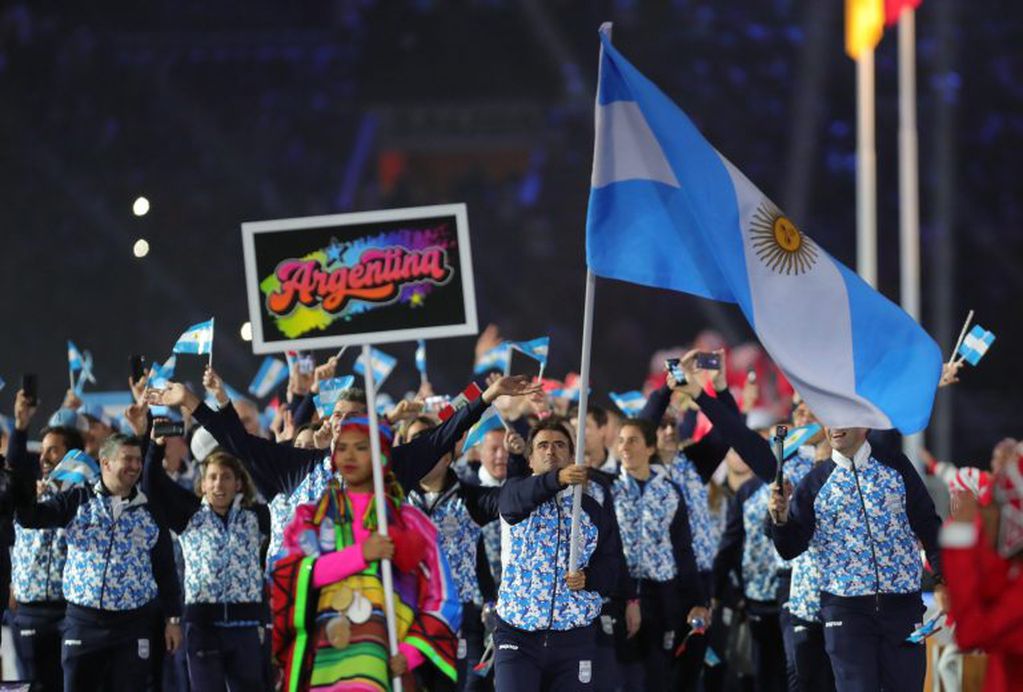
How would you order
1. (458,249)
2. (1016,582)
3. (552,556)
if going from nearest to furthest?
(1016,582) → (458,249) → (552,556)

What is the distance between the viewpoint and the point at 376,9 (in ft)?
94.3

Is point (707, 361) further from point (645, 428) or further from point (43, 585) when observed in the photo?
point (43, 585)

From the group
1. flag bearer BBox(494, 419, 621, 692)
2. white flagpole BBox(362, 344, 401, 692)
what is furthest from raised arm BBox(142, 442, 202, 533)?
white flagpole BBox(362, 344, 401, 692)

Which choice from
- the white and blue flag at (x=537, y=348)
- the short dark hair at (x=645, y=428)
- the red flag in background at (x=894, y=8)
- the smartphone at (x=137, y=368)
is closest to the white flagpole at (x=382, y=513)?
the smartphone at (x=137, y=368)

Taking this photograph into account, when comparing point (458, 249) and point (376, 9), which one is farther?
point (376, 9)

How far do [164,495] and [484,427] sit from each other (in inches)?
90.8

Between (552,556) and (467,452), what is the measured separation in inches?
184

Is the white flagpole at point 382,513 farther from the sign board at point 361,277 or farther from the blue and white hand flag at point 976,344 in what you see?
the blue and white hand flag at point 976,344

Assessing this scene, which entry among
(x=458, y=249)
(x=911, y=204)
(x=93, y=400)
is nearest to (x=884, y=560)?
(x=458, y=249)

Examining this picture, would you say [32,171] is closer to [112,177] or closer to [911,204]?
[112,177]

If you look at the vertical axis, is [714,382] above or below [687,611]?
above

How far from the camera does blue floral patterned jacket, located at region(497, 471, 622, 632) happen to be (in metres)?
10.1

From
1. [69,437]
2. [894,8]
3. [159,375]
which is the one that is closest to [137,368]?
[159,375]

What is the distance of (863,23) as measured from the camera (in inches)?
1037
